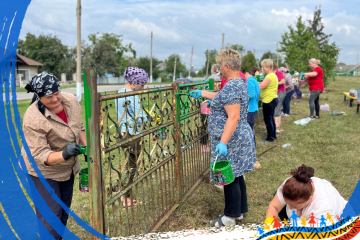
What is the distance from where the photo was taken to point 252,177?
4.43 metres

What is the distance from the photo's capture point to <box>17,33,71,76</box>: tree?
43781 mm

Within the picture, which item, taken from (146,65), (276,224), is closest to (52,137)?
(276,224)

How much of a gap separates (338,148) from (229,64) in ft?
14.1

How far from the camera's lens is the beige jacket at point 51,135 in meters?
2.08

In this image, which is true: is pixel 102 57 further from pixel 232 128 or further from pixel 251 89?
pixel 232 128

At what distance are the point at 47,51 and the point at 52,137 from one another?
47.5m

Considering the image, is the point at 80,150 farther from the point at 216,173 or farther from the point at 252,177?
the point at 252,177

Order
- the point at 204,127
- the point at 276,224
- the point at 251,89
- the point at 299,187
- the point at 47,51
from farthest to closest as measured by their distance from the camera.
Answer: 1. the point at 47,51
2. the point at 251,89
3. the point at 204,127
4. the point at 276,224
5. the point at 299,187

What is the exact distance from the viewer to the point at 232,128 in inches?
103

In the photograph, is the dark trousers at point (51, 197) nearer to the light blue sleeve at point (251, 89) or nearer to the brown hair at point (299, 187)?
the brown hair at point (299, 187)

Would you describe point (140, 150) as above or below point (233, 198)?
above

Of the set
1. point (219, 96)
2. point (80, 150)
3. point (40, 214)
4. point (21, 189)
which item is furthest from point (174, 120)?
point (21, 189)

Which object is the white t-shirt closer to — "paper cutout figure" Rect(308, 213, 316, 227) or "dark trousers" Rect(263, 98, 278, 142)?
"paper cutout figure" Rect(308, 213, 316, 227)

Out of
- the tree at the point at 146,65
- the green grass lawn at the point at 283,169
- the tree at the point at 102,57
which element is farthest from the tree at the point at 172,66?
the green grass lawn at the point at 283,169
